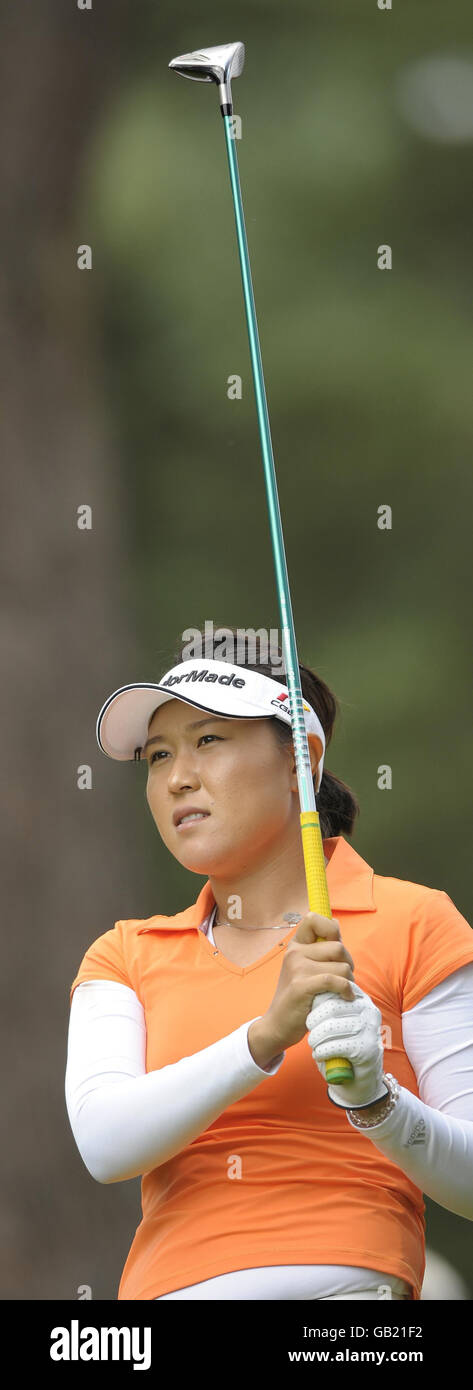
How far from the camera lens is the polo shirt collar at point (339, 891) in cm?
132

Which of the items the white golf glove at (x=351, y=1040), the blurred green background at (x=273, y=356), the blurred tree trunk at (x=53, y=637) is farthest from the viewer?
the blurred green background at (x=273, y=356)

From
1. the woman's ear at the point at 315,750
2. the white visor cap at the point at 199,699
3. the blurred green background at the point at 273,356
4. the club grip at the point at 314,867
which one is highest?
the blurred green background at the point at 273,356

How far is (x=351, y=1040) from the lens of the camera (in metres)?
1.03

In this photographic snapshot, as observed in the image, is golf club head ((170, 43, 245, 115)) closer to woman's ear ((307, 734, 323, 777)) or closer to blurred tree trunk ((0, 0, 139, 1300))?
woman's ear ((307, 734, 323, 777))

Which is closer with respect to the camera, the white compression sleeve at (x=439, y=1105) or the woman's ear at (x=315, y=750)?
the white compression sleeve at (x=439, y=1105)

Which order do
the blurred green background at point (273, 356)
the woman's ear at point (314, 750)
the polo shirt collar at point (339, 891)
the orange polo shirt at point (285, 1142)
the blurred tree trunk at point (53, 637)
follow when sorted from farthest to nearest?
the blurred green background at point (273, 356)
the blurred tree trunk at point (53, 637)
the woman's ear at point (314, 750)
the polo shirt collar at point (339, 891)
the orange polo shirt at point (285, 1142)

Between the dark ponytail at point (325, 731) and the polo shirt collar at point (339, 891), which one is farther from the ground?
the dark ponytail at point (325, 731)

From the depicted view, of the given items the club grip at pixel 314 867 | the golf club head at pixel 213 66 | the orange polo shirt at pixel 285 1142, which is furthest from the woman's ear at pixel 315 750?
the golf club head at pixel 213 66

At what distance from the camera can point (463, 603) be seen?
134 inches

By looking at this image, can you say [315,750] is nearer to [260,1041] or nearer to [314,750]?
[314,750]

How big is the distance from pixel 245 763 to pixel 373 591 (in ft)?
6.80

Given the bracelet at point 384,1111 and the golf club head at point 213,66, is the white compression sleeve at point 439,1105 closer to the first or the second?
the bracelet at point 384,1111
